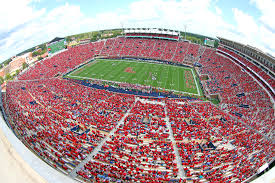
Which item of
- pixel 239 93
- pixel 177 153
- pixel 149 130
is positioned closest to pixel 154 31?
pixel 239 93

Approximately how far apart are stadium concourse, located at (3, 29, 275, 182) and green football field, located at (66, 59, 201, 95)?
5.69m

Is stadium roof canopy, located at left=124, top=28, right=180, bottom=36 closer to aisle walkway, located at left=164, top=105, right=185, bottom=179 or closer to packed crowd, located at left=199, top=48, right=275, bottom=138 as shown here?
packed crowd, located at left=199, top=48, right=275, bottom=138

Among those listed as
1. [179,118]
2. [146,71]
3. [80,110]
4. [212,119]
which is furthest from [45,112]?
[146,71]

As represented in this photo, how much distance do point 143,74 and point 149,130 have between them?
2667 centimetres

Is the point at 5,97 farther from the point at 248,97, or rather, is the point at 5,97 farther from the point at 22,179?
the point at 248,97

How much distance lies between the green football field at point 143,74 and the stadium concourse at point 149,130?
5686 millimetres

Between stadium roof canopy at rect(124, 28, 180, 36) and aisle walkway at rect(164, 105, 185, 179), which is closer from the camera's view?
aisle walkway at rect(164, 105, 185, 179)

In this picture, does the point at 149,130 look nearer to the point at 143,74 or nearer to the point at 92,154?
the point at 92,154

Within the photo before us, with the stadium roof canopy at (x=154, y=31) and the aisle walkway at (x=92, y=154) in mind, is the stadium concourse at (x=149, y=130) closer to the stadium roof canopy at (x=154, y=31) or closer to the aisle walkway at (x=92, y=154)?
the aisle walkway at (x=92, y=154)

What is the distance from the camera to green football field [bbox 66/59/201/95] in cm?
4003

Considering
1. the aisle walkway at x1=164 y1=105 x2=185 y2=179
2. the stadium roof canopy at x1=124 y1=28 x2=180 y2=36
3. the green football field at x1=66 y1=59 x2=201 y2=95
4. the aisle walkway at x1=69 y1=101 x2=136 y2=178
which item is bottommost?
the aisle walkway at x1=69 y1=101 x2=136 y2=178

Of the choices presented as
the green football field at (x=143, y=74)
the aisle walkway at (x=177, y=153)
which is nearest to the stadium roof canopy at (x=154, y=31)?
the green football field at (x=143, y=74)

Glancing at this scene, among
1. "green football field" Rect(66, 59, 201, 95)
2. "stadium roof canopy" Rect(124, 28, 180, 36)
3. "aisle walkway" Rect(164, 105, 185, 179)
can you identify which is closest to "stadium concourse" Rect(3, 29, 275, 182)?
"aisle walkway" Rect(164, 105, 185, 179)

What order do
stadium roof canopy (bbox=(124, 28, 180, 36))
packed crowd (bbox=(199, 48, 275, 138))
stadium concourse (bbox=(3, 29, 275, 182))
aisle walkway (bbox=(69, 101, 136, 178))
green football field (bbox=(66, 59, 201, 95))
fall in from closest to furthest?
aisle walkway (bbox=(69, 101, 136, 178)), stadium concourse (bbox=(3, 29, 275, 182)), packed crowd (bbox=(199, 48, 275, 138)), green football field (bbox=(66, 59, 201, 95)), stadium roof canopy (bbox=(124, 28, 180, 36))
